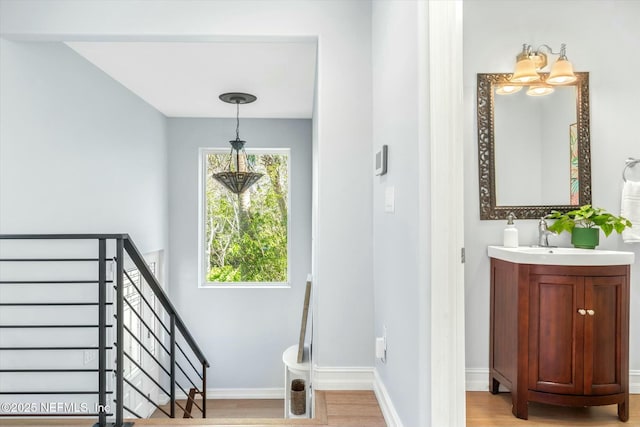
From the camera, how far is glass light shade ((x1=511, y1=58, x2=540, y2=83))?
2.60 m

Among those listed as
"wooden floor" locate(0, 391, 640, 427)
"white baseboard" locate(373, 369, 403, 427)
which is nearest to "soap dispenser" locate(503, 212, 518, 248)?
"wooden floor" locate(0, 391, 640, 427)

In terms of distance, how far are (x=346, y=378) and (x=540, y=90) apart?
1.99m

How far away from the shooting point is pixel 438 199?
4.82ft

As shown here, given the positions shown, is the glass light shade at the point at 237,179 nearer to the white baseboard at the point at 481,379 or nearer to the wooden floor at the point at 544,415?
the white baseboard at the point at 481,379

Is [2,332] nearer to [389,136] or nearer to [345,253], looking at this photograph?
[345,253]

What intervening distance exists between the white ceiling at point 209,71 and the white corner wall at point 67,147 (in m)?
0.20

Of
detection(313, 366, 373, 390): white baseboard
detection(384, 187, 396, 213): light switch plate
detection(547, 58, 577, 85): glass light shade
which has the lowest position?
detection(313, 366, 373, 390): white baseboard

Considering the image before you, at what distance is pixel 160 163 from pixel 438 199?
445 cm

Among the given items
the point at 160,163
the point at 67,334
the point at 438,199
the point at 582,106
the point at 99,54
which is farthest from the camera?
the point at 160,163

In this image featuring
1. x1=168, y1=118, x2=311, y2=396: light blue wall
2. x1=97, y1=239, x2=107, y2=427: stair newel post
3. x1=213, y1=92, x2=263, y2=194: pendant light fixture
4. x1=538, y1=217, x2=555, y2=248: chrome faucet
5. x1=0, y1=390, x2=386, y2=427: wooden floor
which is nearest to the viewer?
x1=97, y1=239, x2=107, y2=427: stair newel post

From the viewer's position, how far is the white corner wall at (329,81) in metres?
2.51

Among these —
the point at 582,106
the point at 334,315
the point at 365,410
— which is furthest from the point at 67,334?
the point at 582,106

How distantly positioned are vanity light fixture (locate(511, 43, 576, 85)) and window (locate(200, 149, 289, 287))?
351 cm

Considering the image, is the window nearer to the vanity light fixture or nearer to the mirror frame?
the mirror frame
